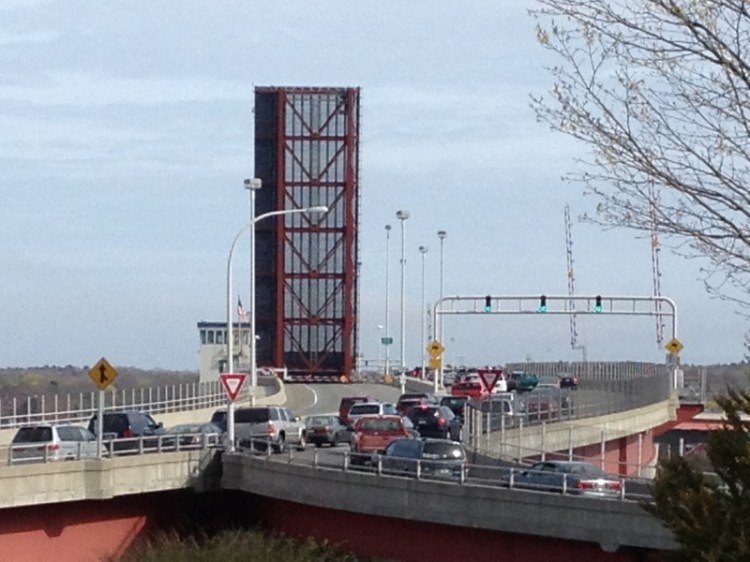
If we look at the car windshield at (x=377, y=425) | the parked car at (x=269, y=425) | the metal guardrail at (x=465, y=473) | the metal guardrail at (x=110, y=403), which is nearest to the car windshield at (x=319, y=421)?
the parked car at (x=269, y=425)

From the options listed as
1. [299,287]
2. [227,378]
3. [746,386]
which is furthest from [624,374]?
[746,386]

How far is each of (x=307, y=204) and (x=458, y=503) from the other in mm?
41126

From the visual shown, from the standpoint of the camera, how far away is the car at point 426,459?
33.3 metres

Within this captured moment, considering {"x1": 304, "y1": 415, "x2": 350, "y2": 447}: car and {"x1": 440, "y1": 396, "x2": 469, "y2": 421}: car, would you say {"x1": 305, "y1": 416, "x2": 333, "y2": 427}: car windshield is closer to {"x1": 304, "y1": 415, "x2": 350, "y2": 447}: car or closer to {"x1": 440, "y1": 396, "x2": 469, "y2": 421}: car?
{"x1": 304, "y1": 415, "x2": 350, "y2": 447}: car

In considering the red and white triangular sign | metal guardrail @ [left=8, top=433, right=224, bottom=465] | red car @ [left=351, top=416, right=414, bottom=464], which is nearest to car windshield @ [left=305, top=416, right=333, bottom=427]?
red car @ [left=351, top=416, right=414, bottom=464]

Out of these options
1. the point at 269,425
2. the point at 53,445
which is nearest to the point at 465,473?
the point at 53,445

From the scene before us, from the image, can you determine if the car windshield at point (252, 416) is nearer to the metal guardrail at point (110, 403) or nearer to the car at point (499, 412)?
the metal guardrail at point (110, 403)

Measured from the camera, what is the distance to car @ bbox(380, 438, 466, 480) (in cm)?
3334

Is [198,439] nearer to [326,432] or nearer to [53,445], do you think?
[53,445]

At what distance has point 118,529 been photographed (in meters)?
38.0

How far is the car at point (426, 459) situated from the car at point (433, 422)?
1579cm

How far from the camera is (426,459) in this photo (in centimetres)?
3541

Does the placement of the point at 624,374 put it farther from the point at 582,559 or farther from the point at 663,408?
the point at 582,559

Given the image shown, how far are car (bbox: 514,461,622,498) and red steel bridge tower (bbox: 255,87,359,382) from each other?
39882mm
